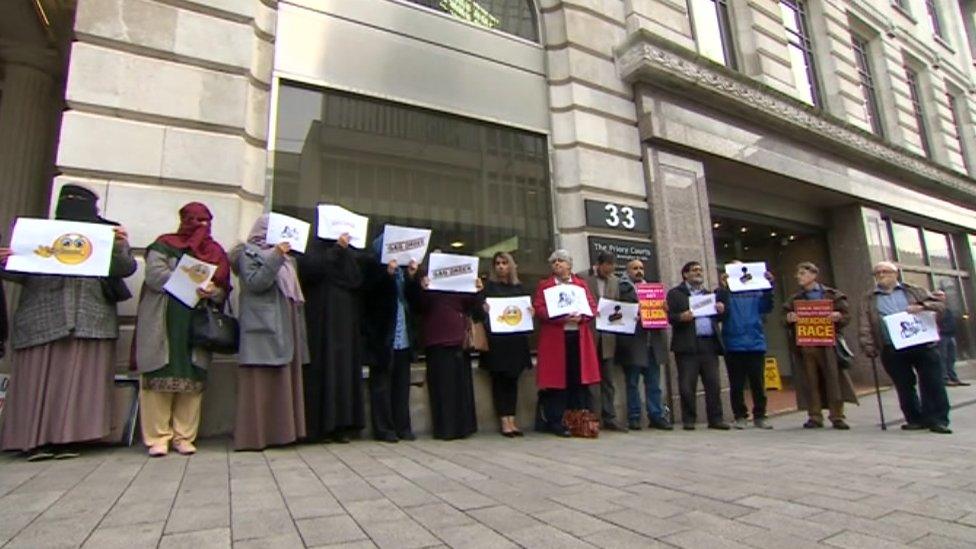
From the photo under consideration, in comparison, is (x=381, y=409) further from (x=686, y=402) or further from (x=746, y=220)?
(x=746, y=220)

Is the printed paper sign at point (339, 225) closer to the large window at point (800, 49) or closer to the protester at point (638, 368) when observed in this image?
the protester at point (638, 368)

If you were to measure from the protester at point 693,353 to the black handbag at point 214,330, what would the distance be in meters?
5.02

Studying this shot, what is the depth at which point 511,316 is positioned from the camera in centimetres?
582

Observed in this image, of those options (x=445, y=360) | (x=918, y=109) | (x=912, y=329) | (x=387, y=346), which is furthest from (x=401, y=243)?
(x=918, y=109)

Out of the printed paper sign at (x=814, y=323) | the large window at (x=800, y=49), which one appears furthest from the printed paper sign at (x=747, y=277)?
the large window at (x=800, y=49)

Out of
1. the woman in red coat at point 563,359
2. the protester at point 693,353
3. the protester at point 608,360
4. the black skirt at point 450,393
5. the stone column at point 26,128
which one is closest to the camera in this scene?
the black skirt at point 450,393

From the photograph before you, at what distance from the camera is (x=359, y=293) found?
5.21 meters

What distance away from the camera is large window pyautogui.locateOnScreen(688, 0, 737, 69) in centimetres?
998

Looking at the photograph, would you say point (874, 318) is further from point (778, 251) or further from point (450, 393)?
point (778, 251)

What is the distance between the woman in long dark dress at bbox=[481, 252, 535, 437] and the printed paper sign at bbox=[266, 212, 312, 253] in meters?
2.11

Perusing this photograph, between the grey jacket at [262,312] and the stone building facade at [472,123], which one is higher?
the stone building facade at [472,123]

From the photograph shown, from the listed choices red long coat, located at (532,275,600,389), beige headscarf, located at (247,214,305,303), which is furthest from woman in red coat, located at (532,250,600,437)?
beige headscarf, located at (247,214,305,303)

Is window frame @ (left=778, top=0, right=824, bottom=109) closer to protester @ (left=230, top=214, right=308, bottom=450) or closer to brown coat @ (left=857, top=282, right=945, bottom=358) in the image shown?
brown coat @ (left=857, top=282, right=945, bottom=358)

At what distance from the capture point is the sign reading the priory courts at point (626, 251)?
7406 mm
